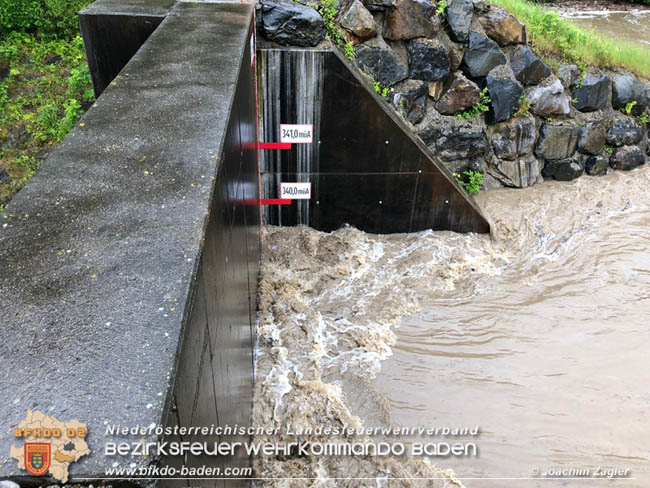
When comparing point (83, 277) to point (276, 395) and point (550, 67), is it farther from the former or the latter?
point (550, 67)

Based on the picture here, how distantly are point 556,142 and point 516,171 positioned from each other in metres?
0.80

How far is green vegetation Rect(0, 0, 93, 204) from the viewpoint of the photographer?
6195mm

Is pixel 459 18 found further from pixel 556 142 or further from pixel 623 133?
pixel 623 133

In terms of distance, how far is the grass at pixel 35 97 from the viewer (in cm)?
613

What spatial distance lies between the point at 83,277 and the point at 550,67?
7629mm

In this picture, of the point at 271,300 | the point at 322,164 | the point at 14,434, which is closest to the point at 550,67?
the point at 322,164

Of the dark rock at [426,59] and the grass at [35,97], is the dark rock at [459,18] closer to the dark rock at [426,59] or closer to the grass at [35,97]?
the dark rock at [426,59]

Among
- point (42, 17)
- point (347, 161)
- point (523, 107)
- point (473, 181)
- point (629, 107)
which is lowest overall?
point (473, 181)

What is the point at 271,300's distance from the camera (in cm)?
500

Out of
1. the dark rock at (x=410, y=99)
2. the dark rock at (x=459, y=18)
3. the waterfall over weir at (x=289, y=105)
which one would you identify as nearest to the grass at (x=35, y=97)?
the waterfall over weir at (x=289, y=105)

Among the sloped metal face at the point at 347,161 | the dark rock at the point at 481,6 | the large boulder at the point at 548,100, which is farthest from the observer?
the large boulder at the point at 548,100

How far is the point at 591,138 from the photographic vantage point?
24.8ft

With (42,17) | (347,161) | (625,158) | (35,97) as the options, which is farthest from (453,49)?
(42,17)

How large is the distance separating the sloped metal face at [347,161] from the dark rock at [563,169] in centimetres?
206
